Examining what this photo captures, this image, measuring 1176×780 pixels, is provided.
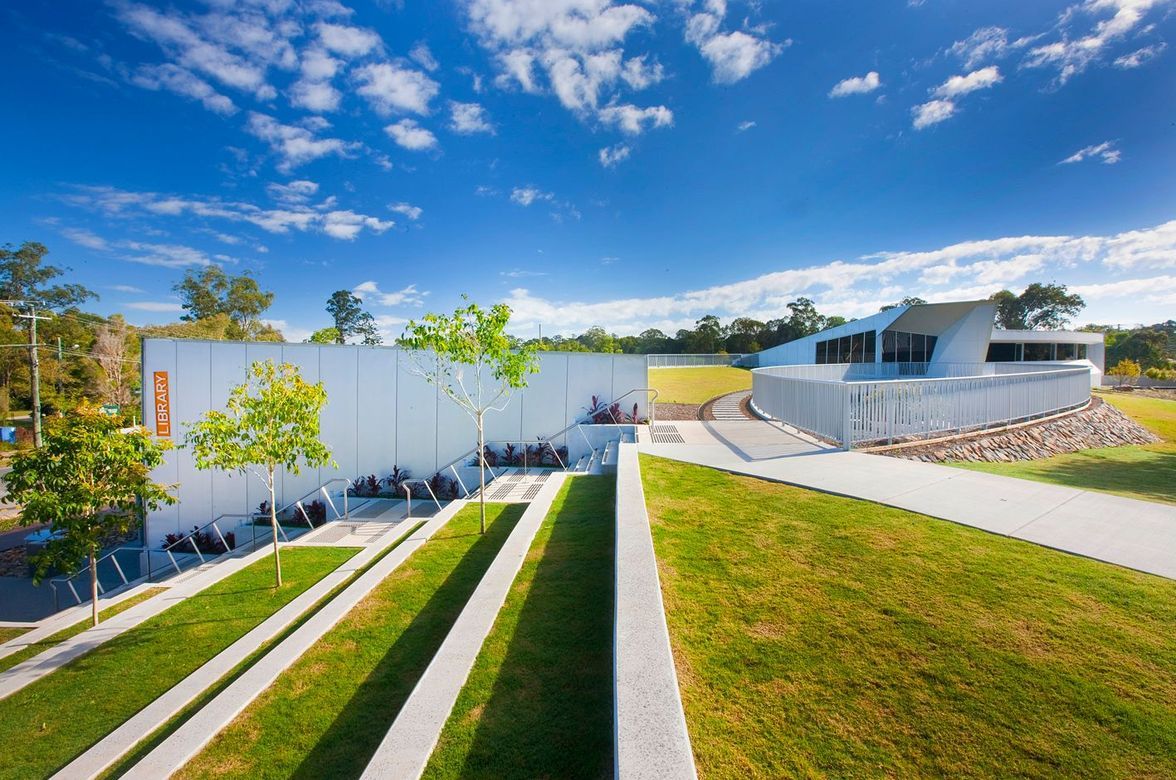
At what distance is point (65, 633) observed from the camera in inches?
241

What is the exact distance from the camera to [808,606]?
10.7 ft

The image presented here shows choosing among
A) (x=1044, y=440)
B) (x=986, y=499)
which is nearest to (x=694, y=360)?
(x=1044, y=440)

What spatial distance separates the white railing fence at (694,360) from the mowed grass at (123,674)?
44103 millimetres

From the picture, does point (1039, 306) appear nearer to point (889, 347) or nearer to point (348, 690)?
point (889, 347)

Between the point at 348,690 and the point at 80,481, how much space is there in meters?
5.72

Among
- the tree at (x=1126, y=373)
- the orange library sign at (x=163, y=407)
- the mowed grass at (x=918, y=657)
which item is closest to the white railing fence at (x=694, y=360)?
the tree at (x=1126, y=373)

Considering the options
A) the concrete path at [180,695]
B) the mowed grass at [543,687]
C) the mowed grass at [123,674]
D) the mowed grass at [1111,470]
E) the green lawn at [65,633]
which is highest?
the mowed grass at [1111,470]

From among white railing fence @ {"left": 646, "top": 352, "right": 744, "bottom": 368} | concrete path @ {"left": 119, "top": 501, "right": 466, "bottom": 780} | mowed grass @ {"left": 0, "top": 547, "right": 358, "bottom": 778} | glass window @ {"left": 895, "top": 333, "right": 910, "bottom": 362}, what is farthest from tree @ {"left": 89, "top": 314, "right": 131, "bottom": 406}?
glass window @ {"left": 895, "top": 333, "right": 910, "bottom": 362}

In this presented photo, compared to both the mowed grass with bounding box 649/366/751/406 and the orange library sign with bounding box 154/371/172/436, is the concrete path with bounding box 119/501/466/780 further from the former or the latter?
the mowed grass with bounding box 649/366/751/406

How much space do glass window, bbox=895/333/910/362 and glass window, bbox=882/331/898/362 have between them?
0.18m

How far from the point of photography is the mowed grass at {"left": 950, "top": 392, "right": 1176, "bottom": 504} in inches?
282

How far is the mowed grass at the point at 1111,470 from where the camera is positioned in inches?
282

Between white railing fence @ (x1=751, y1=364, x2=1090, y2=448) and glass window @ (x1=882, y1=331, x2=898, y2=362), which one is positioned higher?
glass window @ (x1=882, y1=331, x2=898, y2=362)

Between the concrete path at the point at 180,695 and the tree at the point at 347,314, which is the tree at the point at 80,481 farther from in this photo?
the tree at the point at 347,314
